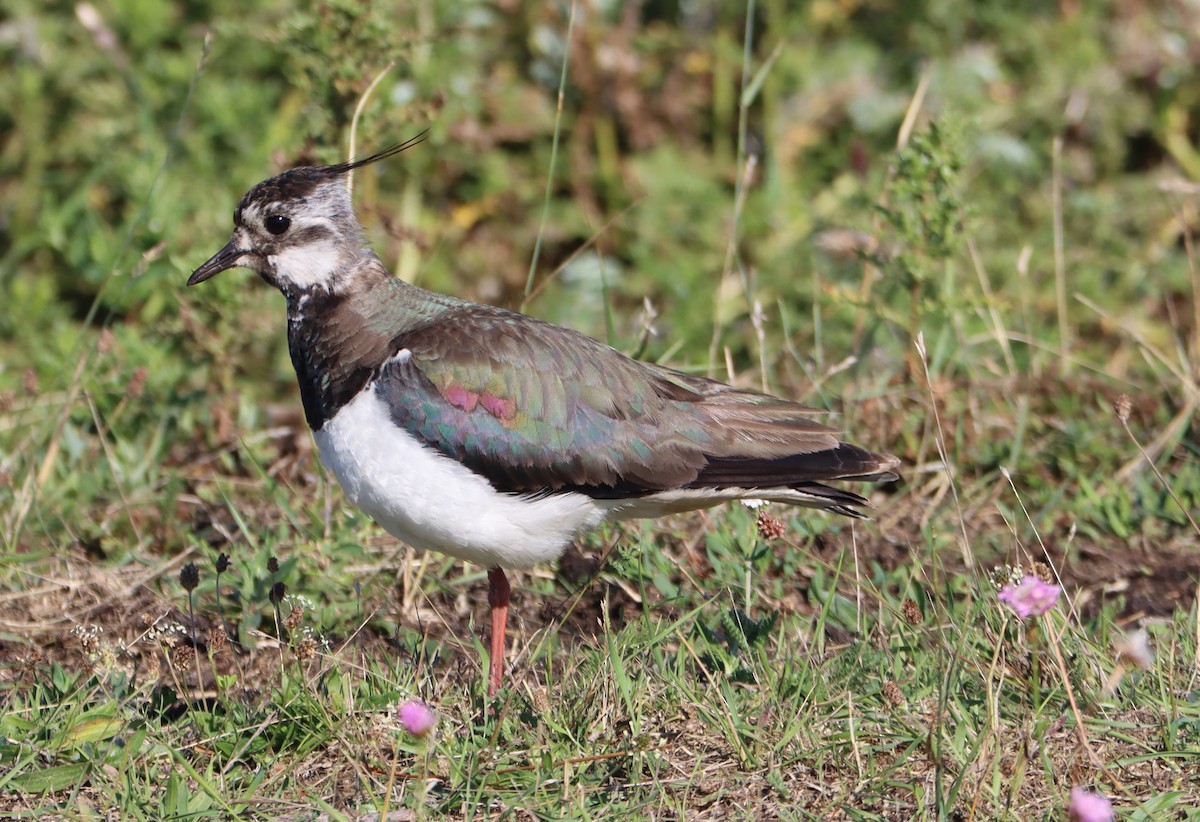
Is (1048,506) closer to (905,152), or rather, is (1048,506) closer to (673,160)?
(905,152)

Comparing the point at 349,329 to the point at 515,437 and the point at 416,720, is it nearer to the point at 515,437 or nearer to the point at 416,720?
the point at 515,437

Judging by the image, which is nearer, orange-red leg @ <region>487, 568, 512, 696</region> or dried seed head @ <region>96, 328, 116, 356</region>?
orange-red leg @ <region>487, 568, 512, 696</region>

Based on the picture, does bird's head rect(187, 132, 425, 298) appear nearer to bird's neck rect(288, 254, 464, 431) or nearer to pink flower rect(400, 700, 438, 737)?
bird's neck rect(288, 254, 464, 431)

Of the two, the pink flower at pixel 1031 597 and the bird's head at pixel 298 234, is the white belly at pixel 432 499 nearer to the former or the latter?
the bird's head at pixel 298 234

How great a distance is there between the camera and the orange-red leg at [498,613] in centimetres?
426

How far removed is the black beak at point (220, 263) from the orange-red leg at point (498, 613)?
53.0 inches

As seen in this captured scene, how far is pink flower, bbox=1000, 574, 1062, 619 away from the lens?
3402mm

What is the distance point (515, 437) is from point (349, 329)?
0.68 m

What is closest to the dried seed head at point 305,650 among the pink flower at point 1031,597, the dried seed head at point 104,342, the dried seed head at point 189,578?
the dried seed head at point 189,578

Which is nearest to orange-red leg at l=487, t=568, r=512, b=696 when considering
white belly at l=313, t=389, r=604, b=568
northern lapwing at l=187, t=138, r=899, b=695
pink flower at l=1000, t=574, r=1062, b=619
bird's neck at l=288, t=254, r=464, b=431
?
northern lapwing at l=187, t=138, r=899, b=695

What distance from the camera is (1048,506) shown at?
5.24 meters

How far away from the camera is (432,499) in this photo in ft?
13.7

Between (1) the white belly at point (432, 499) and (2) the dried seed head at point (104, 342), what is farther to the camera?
(2) the dried seed head at point (104, 342)

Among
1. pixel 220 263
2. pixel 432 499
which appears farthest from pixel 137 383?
pixel 432 499
